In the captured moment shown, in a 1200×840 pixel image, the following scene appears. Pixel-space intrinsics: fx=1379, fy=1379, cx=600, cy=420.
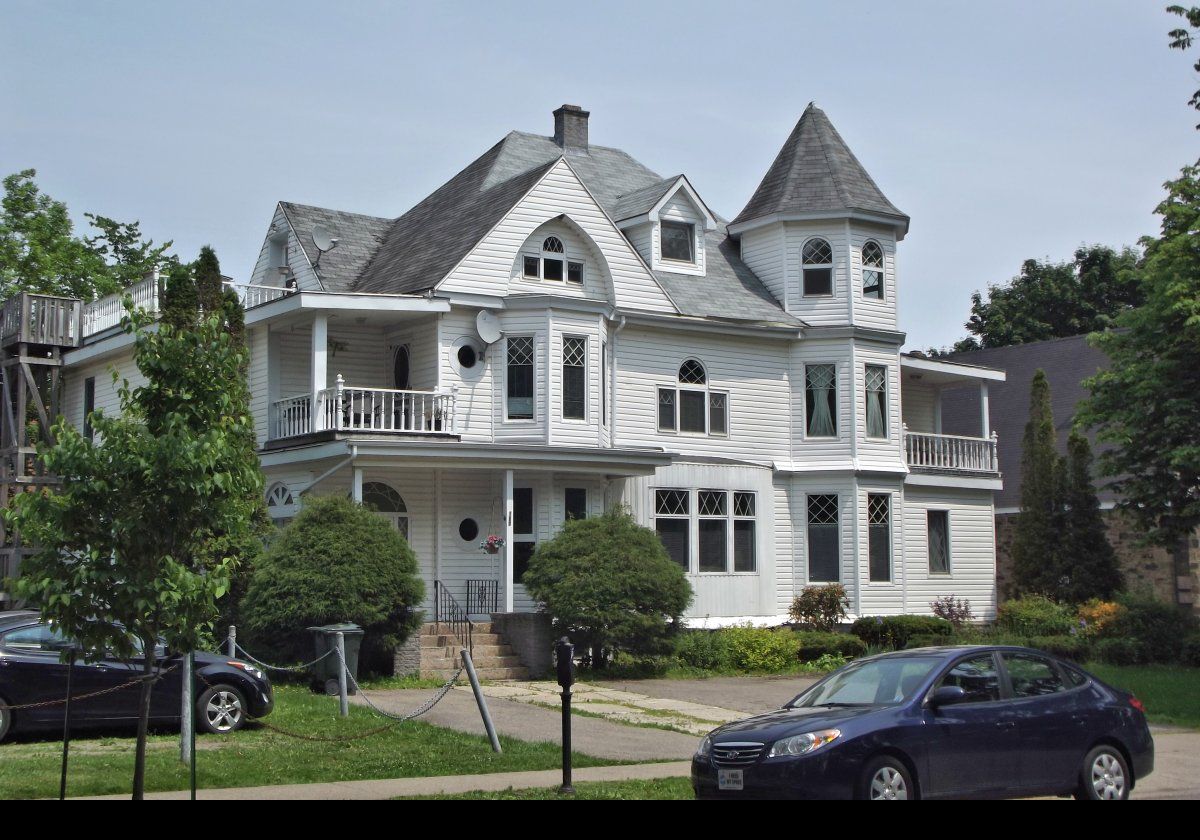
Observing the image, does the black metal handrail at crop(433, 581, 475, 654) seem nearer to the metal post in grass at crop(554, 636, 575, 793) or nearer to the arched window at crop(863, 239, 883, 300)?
the arched window at crop(863, 239, 883, 300)

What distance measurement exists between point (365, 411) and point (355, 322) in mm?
2346

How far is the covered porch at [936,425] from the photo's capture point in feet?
107

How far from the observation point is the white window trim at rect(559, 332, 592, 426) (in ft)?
86.1

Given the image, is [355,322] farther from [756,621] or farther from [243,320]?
[756,621]

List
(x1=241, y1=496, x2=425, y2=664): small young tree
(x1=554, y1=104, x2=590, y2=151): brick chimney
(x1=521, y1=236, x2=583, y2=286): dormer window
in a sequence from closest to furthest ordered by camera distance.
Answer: (x1=241, y1=496, x2=425, y2=664): small young tree → (x1=521, y1=236, x2=583, y2=286): dormer window → (x1=554, y1=104, x2=590, y2=151): brick chimney

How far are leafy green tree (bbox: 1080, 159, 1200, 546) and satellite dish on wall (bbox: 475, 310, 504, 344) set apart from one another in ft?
36.8

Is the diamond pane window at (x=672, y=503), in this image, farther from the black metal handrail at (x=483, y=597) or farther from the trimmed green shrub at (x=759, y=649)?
the black metal handrail at (x=483, y=597)

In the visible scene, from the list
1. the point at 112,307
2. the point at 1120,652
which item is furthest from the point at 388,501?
the point at 1120,652

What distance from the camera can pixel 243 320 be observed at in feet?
80.5

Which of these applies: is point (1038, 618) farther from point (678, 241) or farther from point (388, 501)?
point (388, 501)

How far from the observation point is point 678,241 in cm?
3097

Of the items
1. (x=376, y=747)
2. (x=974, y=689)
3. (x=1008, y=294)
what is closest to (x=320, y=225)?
(x=376, y=747)

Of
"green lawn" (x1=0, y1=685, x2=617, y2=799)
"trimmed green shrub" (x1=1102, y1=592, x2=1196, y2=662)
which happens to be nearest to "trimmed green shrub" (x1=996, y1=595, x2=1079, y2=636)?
"trimmed green shrub" (x1=1102, y1=592, x2=1196, y2=662)

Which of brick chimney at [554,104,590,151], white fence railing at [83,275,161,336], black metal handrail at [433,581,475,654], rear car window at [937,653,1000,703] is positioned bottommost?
rear car window at [937,653,1000,703]
